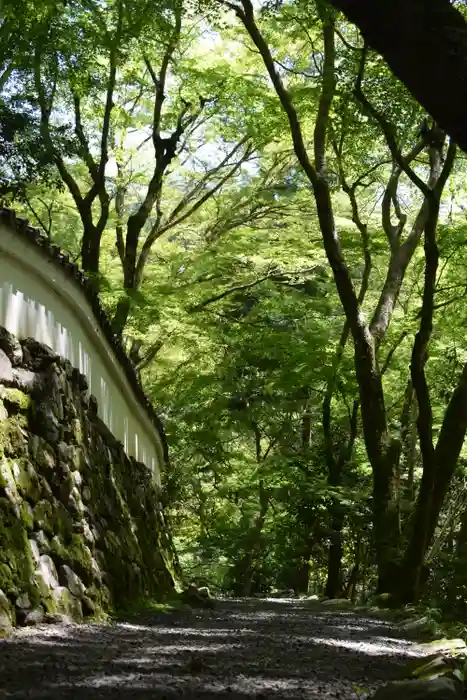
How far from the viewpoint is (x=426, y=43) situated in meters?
2.04

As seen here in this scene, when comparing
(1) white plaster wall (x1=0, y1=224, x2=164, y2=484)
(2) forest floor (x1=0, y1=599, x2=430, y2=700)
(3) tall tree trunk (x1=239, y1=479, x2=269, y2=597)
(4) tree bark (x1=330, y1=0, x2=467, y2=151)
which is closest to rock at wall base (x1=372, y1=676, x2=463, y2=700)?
(2) forest floor (x1=0, y1=599, x2=430, y2=700)

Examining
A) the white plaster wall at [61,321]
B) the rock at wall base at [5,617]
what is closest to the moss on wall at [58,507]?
the rock at wall base at [5,617]

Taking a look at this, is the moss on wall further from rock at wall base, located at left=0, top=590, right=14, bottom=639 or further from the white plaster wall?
the white plaster wall

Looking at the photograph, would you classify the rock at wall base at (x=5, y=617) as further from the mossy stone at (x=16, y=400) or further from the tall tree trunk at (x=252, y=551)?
the tall tree trunk at (x=252, y=551)

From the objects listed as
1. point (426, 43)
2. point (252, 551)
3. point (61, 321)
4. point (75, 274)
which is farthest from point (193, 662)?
point (252, 551)

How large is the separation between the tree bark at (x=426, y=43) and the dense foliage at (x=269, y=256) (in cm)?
657

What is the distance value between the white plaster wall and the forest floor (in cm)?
256

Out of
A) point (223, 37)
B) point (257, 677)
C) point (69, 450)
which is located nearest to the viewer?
point (257, 677)

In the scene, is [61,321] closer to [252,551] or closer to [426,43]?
[426,43]

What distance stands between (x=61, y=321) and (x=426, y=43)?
227 inches

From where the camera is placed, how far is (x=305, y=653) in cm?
473

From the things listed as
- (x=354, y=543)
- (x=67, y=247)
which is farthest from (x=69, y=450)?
(x=67, y=247)

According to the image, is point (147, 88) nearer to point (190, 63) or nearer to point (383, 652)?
point (190, 63)

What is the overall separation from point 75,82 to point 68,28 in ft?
2.83
